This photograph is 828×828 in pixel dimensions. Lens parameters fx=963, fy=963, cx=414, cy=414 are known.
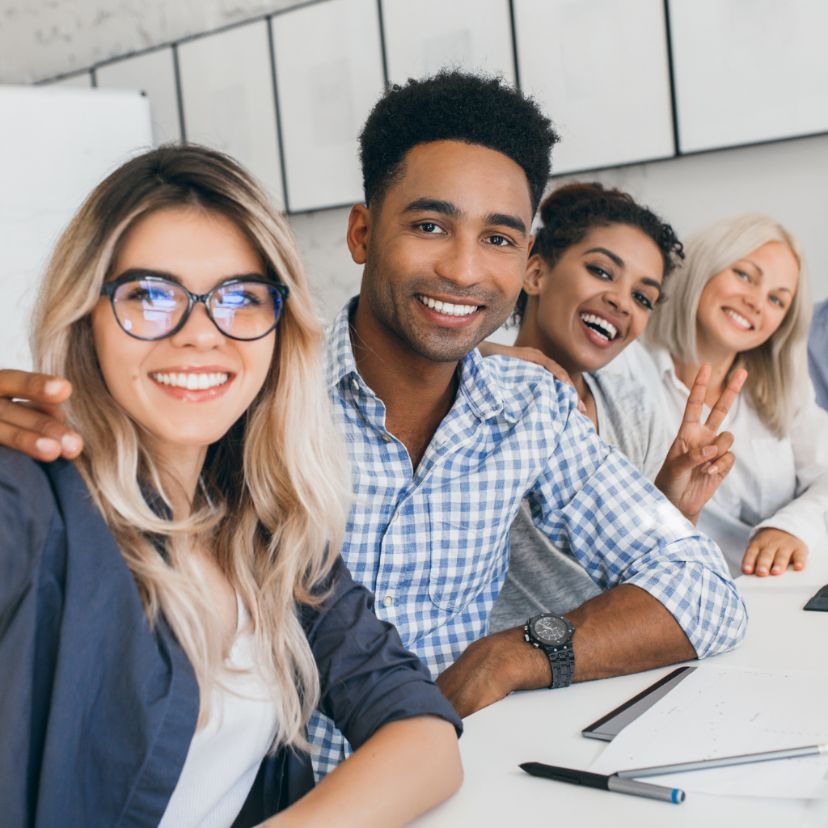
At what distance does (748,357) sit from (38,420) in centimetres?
196

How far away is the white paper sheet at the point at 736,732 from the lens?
0.85 meters

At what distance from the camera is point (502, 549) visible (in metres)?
1.55

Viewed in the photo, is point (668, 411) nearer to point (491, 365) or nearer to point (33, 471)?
point (491, 365)

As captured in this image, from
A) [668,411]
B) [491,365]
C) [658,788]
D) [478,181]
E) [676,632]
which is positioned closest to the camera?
[658,788]

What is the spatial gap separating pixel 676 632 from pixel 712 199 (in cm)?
194

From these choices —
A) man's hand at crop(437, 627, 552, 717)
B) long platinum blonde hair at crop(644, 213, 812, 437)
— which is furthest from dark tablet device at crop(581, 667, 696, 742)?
long platinum blonde hair at crop(644, 213, 812, 437)

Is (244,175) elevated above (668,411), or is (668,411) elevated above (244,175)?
(244,175)

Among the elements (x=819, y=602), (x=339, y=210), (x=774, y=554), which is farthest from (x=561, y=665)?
(x=339, y=210)

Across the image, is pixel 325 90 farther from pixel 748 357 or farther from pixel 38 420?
pixel 38 420

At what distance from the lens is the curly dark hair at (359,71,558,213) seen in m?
1.50

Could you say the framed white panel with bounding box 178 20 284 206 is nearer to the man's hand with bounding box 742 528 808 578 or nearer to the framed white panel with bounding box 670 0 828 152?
the framed white panel with bounding box 670 0 828 152

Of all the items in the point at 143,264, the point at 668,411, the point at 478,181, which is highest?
the point at 478,181

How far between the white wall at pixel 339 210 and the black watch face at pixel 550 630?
35.2 inches

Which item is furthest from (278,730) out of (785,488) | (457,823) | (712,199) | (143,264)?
(712,199)
